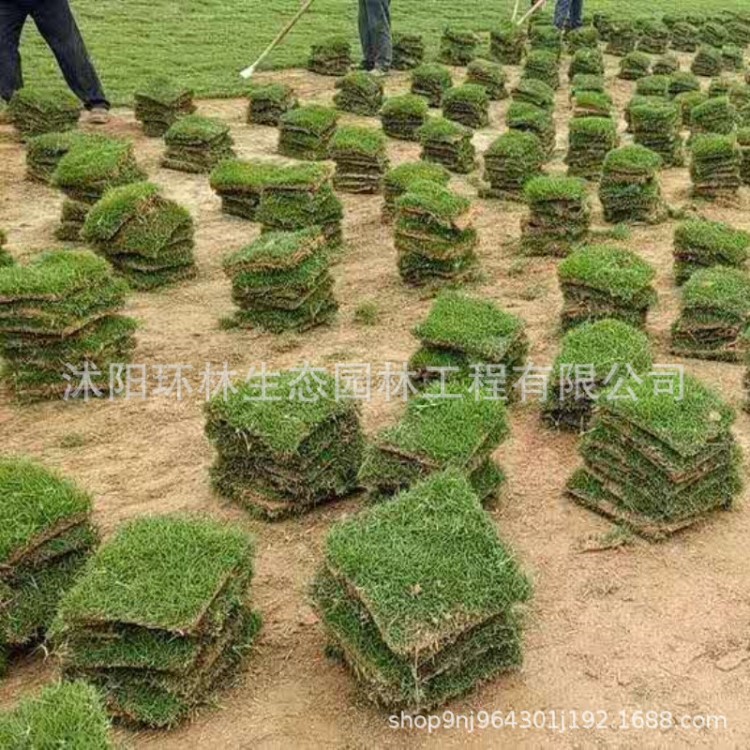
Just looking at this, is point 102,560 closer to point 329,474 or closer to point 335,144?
point 329,474

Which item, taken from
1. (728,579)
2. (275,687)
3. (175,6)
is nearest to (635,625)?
(728,579)

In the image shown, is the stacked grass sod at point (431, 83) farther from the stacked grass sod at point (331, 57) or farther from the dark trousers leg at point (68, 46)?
the dark trousers leg at point (68, 46)

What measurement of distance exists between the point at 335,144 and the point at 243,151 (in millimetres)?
2852

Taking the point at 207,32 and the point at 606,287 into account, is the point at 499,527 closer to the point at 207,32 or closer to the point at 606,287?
the point at 606,287

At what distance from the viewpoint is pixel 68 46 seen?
16.4 meters

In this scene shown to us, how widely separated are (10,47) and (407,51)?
10.6 meters

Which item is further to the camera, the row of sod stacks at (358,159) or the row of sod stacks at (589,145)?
the row of sod stacks at (589,145)

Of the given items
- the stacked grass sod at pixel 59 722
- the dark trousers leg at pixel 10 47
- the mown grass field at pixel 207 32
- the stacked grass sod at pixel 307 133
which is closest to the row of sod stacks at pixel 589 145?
the stacked grass sod at pixel 307 133

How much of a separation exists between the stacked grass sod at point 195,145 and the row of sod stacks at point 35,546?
9.98 m

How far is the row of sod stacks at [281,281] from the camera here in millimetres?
9898

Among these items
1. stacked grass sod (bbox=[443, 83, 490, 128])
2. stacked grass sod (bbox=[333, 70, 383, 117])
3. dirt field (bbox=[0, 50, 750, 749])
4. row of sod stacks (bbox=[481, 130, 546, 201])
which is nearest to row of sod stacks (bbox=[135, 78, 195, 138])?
stacked grass sod (bbox=[333, 70, 383, 117])

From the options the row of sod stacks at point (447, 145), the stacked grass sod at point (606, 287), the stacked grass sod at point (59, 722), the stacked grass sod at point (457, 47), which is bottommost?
the stacked grass sod at point (457, 47)

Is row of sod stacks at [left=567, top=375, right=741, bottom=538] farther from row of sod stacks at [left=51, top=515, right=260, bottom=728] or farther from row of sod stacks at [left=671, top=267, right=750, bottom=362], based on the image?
row of sod stacks at [left=51, top=515, right=260, bottom=728]

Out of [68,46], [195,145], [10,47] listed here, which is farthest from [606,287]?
[10,47]
